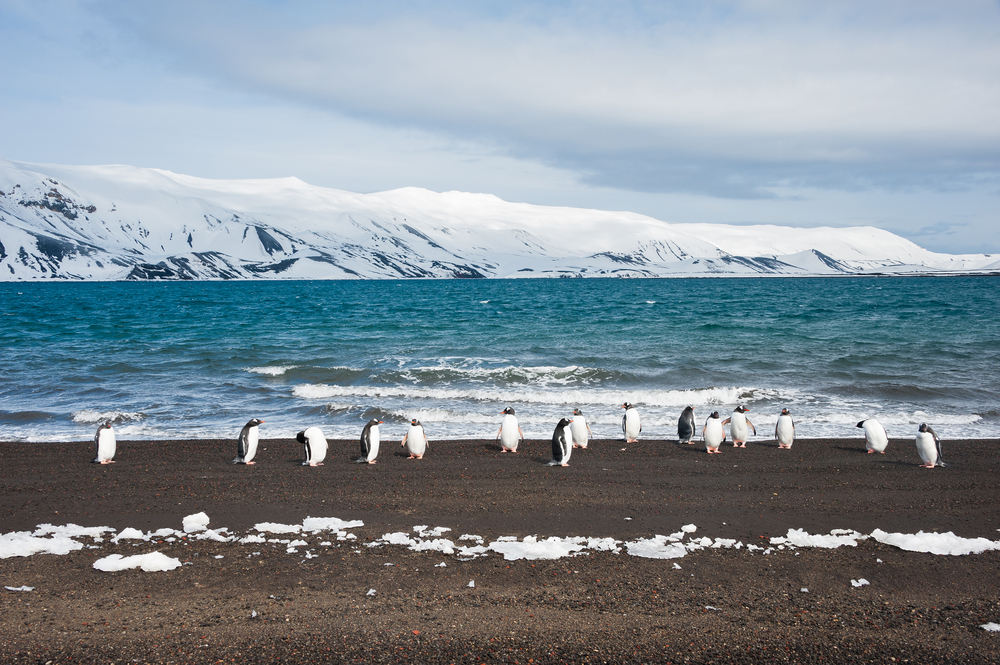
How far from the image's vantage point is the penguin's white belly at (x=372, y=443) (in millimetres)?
12578

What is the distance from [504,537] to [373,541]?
1.66 m

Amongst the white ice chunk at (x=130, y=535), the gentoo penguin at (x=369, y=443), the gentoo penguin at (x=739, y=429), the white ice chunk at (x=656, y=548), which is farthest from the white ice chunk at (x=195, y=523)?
the gentoo penguin at (x=739, y=429)

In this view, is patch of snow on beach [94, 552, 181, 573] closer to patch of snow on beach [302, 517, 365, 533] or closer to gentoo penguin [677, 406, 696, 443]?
patch of snow on beach [302, 517, 365, 533]

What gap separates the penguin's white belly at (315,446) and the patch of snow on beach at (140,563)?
4.77 metres

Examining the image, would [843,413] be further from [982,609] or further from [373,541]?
[373,541]

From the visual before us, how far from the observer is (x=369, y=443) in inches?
496

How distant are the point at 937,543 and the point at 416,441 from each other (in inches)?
337

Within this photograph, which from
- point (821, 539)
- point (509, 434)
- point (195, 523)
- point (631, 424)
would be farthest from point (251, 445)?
point (821, 539)

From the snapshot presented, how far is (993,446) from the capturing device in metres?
13.4

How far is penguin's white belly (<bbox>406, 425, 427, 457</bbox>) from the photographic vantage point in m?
12.9

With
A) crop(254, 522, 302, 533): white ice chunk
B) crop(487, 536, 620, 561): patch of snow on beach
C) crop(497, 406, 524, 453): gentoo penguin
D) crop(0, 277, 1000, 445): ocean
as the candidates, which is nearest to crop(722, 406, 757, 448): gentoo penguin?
crop(0, 277, 1000, 445): ocean

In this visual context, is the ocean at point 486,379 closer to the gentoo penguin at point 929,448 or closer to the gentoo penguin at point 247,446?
the gentoo penguin at point 247,446

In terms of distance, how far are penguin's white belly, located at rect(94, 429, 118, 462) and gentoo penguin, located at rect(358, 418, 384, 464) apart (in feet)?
15.4

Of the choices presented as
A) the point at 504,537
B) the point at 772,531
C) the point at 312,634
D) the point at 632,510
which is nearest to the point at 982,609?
the point at 772,531
